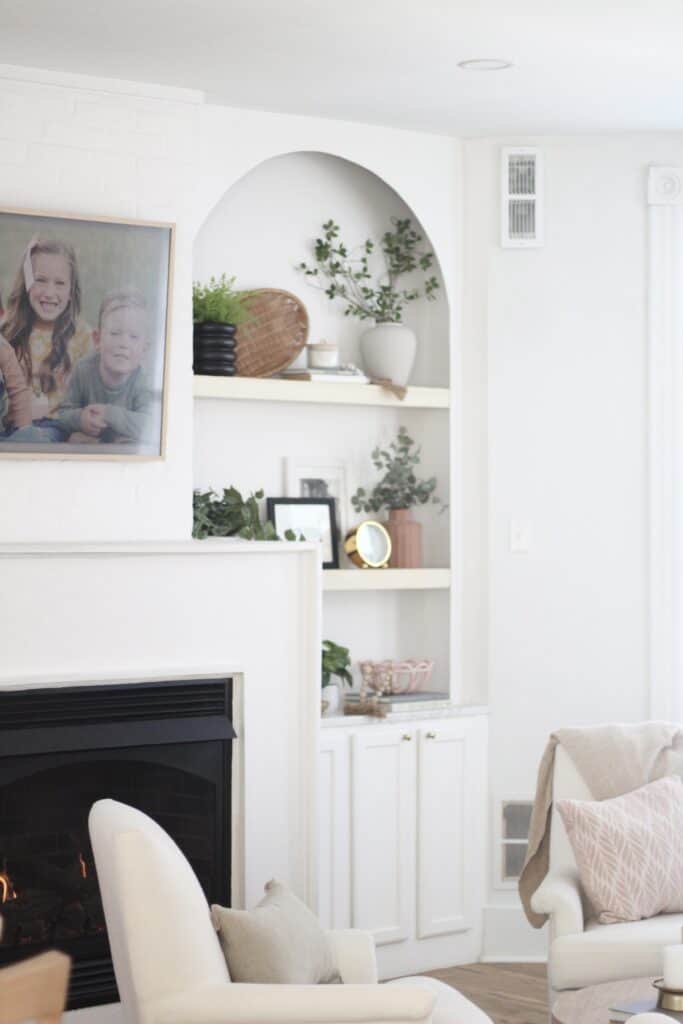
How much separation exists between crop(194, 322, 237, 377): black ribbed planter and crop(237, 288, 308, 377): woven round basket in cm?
13

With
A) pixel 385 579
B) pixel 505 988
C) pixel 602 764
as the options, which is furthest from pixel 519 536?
pixel 505 988

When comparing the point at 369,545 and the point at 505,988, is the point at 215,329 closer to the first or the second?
the point at 369,545

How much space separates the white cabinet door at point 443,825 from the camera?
15.4 feet

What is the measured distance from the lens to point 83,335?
4.11 metres

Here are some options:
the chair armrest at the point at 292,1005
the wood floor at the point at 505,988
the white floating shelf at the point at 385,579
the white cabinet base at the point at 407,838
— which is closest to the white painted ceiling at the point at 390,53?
the white floating shelf at the point at 385,579

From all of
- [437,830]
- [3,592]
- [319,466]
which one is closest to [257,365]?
[319,466]

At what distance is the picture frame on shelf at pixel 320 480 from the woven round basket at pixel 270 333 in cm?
38

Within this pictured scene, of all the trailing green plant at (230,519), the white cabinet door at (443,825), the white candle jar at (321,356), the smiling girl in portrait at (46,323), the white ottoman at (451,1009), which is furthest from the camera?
the white candle jar at (321,356)

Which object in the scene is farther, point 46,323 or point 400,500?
point 400,500

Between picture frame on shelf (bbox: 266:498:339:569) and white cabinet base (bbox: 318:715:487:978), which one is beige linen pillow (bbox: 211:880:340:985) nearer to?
white cabinet base (bbox: 318:715:487:978)

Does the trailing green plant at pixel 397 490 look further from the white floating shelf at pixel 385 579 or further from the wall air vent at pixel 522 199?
the wall air vent at pixel 522 199

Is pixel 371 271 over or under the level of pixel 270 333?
over

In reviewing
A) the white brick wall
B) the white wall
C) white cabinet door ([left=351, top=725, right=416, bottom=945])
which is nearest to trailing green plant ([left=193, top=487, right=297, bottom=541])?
the white brick wall

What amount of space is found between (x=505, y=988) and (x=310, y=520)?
5.46ft
